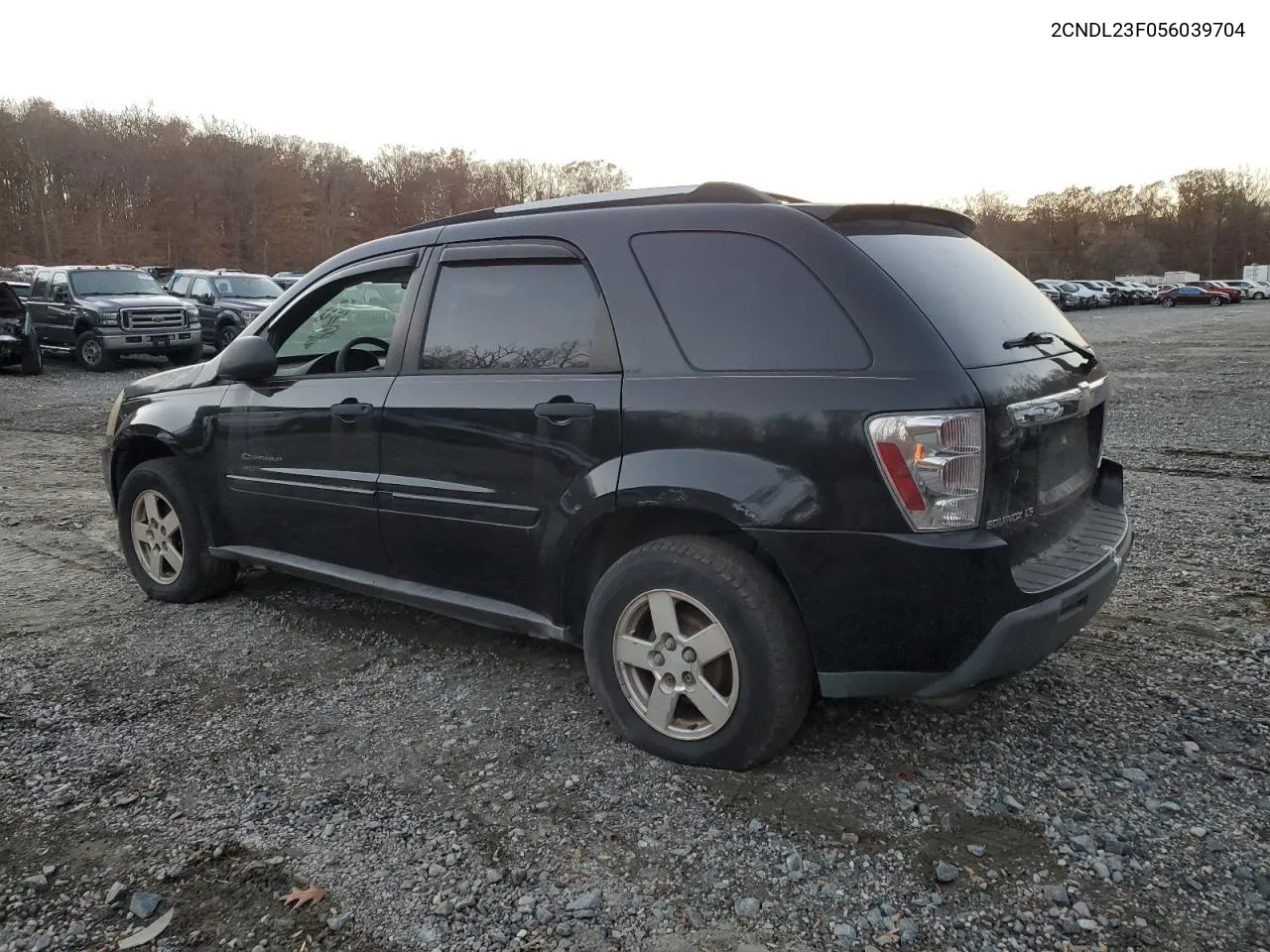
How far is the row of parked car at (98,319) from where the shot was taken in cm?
1802

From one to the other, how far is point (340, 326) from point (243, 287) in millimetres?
19188

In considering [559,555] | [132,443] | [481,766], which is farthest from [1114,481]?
Result: [132,443]

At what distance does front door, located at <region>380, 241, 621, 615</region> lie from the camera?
3.38 metres

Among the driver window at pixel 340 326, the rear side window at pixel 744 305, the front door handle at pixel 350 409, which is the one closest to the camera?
the rear side window at pixel 744 305

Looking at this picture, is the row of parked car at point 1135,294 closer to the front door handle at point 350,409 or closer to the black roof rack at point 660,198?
the black roof rack at point 660,198

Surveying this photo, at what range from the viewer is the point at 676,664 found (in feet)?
10.5

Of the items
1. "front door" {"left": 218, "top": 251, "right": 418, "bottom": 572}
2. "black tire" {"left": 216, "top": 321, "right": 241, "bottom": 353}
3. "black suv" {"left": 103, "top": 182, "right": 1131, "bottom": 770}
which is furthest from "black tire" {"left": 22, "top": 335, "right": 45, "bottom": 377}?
"black suv" {"left": 103, "top": 182, "right": 1131, "bottom": 770}

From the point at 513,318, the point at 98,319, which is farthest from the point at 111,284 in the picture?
the point at 513,318

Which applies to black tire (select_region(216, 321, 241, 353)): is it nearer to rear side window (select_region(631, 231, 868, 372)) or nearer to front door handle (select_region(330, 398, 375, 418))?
front door handle (select_region(330, 398, 375, 418))

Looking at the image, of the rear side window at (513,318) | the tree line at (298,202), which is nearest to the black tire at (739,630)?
the rear side window at (513,318)

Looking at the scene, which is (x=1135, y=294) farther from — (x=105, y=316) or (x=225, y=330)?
(x=105, y=316)

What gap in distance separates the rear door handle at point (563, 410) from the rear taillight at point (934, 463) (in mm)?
988

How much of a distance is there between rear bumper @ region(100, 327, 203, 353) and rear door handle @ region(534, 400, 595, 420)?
57.9ft

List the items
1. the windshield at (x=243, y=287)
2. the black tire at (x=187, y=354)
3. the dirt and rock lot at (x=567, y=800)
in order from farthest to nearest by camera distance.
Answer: the windshield at (x=243, y=287), the black tire at (x=187, y=354), the dirt and rock lot at (x=567, y=800)
